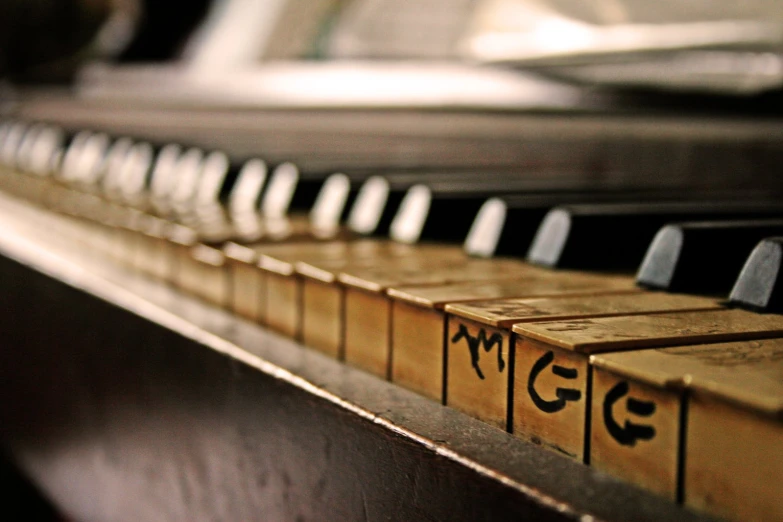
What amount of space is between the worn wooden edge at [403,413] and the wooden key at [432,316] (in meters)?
0.02

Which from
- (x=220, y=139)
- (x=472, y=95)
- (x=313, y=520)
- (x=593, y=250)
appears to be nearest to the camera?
(x=313, y=520)

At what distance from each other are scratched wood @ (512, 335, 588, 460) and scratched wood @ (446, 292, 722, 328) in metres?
0.03

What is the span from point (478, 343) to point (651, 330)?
0.36ft

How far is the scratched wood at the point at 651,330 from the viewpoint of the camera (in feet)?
1.65

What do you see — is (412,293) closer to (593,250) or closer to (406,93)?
(593,250)

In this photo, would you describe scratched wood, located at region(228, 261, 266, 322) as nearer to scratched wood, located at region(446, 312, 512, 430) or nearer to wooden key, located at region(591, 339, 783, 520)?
scratched wood, located at region(446, 312, 512, 430)

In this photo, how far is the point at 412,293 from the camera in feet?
2.15

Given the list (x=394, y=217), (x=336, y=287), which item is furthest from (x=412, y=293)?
(x=394, y=217)

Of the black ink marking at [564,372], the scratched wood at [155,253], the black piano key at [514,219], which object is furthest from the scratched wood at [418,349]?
the scratched wood at [155,253]

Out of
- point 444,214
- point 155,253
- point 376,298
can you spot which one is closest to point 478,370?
point 376,298

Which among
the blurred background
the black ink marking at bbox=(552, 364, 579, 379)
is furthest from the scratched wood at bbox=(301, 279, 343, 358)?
the blurred background

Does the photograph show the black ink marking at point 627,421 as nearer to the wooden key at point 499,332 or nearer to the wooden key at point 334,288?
the wooden key at point 499,332

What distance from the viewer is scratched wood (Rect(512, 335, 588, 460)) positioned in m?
0.50

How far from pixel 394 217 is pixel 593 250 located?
0.97ft
